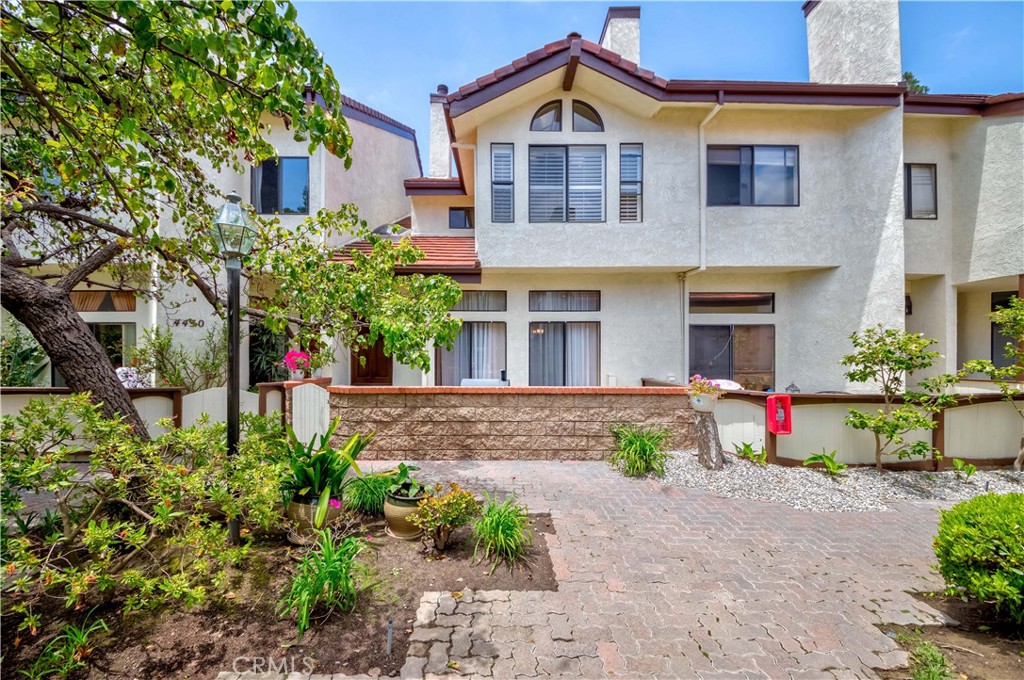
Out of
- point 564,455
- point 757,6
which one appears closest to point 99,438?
point 564,455

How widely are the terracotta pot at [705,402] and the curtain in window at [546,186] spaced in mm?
4876

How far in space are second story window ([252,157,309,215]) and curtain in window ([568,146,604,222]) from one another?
700 cm

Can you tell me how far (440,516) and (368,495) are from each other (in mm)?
1312

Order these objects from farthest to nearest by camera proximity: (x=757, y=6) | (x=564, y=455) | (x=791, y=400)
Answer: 1. (x=757, y=6)
2. (x=564, y=455)
3. (x=791, y=400)

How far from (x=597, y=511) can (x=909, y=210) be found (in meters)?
11.3

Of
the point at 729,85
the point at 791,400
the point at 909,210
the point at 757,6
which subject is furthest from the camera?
the point at 909,210

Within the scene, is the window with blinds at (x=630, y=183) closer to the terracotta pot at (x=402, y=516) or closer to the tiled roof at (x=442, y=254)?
the tiled roof at (x=442, y=254)

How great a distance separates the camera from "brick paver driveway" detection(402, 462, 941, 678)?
274 cm

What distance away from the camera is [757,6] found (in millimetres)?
7793

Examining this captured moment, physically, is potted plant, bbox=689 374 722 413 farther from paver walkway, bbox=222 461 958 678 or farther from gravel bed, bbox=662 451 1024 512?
paver walkway, bbox=222 461 958 678

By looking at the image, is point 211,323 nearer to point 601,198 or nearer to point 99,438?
point 99,438

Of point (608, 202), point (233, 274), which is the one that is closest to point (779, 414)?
point (608, 202)

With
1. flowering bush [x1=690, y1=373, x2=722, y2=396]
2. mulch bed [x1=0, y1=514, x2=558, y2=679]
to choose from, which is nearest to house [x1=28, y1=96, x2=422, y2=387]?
mulch bed [x1=0, y1=514, x2=558, y2=679]

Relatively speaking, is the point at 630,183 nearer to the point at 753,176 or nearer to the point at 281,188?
the point at 753,176
